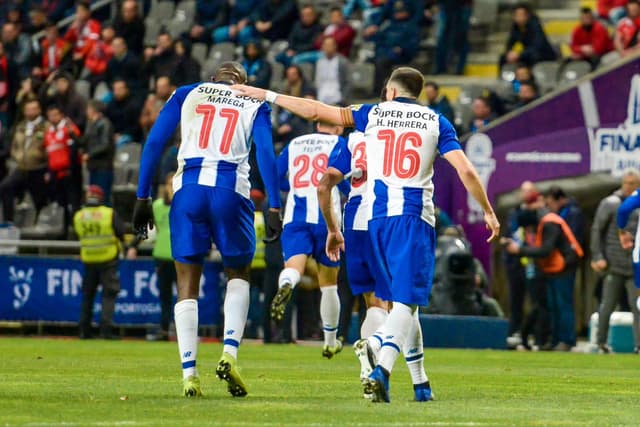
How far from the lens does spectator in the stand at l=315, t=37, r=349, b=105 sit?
2656 centimetres

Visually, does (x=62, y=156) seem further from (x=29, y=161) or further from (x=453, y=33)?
(x=453, y=33)

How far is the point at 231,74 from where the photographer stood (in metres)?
12.1

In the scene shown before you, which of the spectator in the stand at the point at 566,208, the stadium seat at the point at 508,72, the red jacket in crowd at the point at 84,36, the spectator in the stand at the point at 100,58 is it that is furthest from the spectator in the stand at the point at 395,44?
the red jacket in crowd at the point at 84,36

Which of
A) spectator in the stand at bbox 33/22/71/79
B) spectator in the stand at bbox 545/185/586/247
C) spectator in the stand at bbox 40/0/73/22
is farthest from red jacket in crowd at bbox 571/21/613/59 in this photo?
spectator in the stand at bbox 40/0/73/22

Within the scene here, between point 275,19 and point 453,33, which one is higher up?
point 275,19

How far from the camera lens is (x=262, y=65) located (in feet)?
88.3

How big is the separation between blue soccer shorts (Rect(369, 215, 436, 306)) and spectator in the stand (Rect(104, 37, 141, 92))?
1800 cm

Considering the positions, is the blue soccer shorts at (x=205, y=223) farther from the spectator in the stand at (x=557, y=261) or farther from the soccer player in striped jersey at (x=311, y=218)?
the spectator in the stand at (x=557, y=261)

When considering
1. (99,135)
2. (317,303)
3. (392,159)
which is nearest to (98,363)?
(392,159)

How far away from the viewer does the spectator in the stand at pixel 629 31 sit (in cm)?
2478

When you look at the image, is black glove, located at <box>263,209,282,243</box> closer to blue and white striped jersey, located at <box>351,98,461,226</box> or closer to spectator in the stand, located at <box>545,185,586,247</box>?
blue and white striped jersey, located at <box>351,98,461,226</box>

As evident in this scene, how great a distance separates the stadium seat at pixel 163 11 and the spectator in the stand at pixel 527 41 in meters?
8.17

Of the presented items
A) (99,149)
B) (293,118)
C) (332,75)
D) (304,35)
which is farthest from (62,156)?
(304,35)

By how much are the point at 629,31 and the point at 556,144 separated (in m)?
2.41
